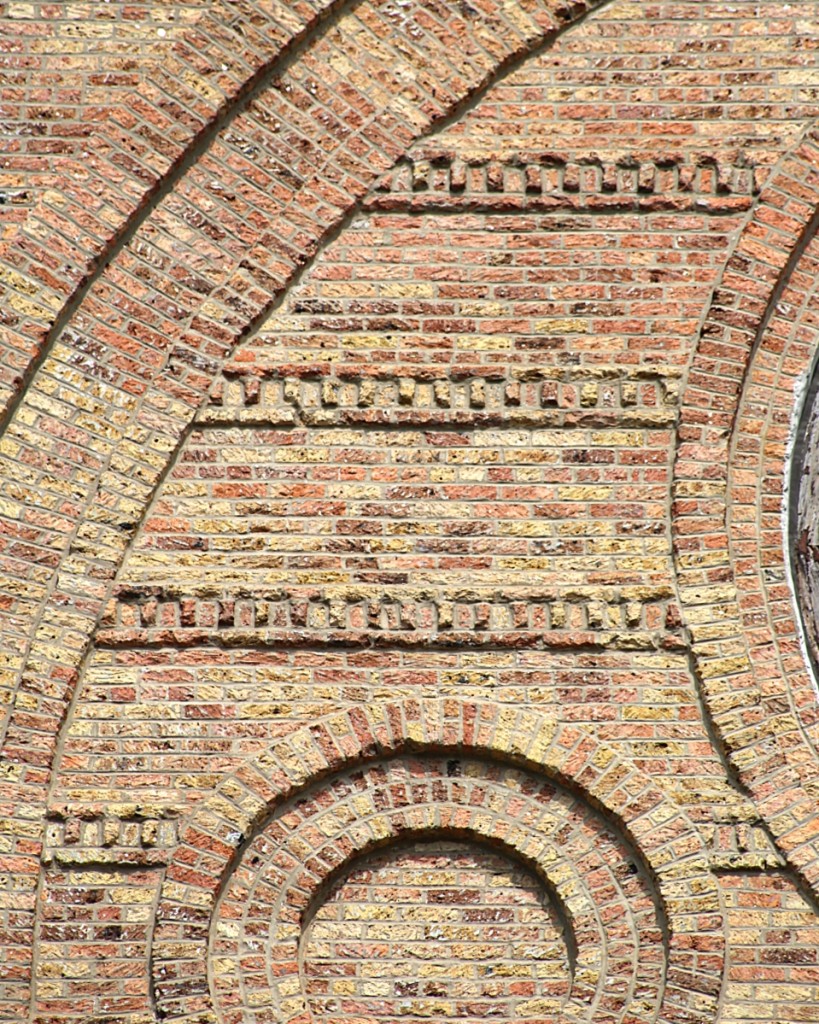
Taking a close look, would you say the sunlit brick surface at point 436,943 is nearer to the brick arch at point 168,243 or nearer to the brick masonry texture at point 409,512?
the brick masonry texture at point 409,512

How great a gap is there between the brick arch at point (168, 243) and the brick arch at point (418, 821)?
712 mm

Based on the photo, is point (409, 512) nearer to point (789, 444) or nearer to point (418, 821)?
point (418, 821)

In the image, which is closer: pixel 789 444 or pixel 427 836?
pixel 427 836

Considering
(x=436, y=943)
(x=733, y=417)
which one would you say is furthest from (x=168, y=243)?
(x=436, y=943)

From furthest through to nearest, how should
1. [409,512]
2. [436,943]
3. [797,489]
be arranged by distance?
[797,489]
[409,512]
[436,943]

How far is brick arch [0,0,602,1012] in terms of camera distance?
540 cm

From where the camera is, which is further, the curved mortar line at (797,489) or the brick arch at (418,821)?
the curved mortar line at (797,489)

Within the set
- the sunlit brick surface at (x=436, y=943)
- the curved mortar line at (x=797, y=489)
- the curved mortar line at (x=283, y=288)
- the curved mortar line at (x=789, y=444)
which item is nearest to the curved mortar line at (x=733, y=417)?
the curved mortar line at (x=789, y=444)

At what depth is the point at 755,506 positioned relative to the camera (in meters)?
5.51

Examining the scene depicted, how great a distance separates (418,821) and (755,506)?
173 centimetres

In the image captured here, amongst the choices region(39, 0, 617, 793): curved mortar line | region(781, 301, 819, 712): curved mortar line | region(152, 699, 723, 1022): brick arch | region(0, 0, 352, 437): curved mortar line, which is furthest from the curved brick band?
region(0, 0, 352, 437): curved mortar line

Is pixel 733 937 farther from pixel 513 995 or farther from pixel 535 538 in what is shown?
pixel 535 538

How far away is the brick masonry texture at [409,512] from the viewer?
16.8 feet

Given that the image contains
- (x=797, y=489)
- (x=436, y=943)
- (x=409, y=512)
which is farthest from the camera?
(x=797, y=489)
